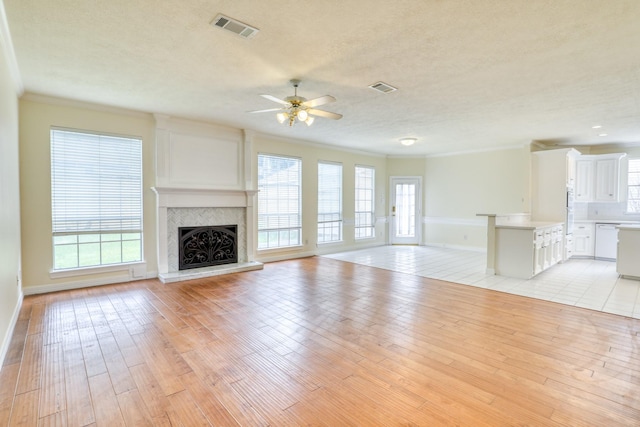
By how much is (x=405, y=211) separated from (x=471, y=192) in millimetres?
1927

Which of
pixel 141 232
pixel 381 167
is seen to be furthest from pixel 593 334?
pixel 381 167

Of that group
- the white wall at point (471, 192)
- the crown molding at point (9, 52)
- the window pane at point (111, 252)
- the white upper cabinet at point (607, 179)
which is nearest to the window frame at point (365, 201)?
the white wall at point (471, 192)

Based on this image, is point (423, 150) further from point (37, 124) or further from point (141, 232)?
point (37, 124)

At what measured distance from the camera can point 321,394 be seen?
6.93 feet

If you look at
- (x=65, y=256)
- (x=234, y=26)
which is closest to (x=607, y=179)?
(x=234, y=26)

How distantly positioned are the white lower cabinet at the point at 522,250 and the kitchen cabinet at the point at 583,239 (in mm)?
2180

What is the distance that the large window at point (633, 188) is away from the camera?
6.96 meters

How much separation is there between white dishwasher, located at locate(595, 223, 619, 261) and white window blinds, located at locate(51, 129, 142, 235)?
9346 mm

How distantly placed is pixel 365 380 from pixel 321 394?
14.1 inches

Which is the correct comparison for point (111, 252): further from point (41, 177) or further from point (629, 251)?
point (629, 251)

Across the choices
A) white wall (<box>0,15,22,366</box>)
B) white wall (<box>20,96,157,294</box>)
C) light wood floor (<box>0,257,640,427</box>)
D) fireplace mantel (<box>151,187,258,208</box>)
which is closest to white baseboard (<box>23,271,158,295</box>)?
white wall (<box>20,96,157,294</box>)

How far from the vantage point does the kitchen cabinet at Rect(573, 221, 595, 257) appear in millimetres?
7035

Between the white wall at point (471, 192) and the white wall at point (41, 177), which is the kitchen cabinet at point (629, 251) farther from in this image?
the white wall at point (41, 177)

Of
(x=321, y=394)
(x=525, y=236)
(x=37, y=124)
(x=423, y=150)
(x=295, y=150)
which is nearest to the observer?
(x=321, y=394)
